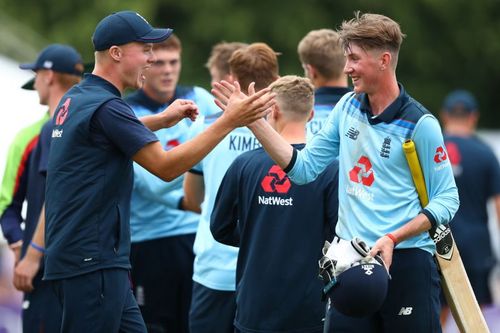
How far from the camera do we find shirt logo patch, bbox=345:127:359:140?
20.7 feet

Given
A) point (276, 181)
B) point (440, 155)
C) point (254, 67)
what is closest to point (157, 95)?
point (254, 67)

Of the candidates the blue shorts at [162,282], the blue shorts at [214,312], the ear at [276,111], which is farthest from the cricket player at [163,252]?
the ear at [276,111]

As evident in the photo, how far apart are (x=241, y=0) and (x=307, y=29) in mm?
1459

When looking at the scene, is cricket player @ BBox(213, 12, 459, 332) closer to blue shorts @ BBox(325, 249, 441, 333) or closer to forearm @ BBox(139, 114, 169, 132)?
blue shorts @ BBox(325, 249, 441, 333)

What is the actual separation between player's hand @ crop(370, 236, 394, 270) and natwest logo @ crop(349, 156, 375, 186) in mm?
421

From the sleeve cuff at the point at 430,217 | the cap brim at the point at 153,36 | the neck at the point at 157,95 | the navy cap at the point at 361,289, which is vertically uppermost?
the cap brim at the point at 153,36

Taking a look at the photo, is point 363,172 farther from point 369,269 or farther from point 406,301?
point 406,301

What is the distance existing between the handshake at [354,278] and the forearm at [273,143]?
1.91 ft

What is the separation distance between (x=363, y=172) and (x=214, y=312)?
1782 millimetres

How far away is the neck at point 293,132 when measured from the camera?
684 centimetres

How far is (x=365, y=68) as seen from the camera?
6223mm

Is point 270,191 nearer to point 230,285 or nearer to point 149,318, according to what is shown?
point 230,285

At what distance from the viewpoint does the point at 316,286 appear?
6.81 metres

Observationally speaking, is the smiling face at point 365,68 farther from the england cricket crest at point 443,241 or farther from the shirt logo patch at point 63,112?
the shirt logo patch at point 63,112
